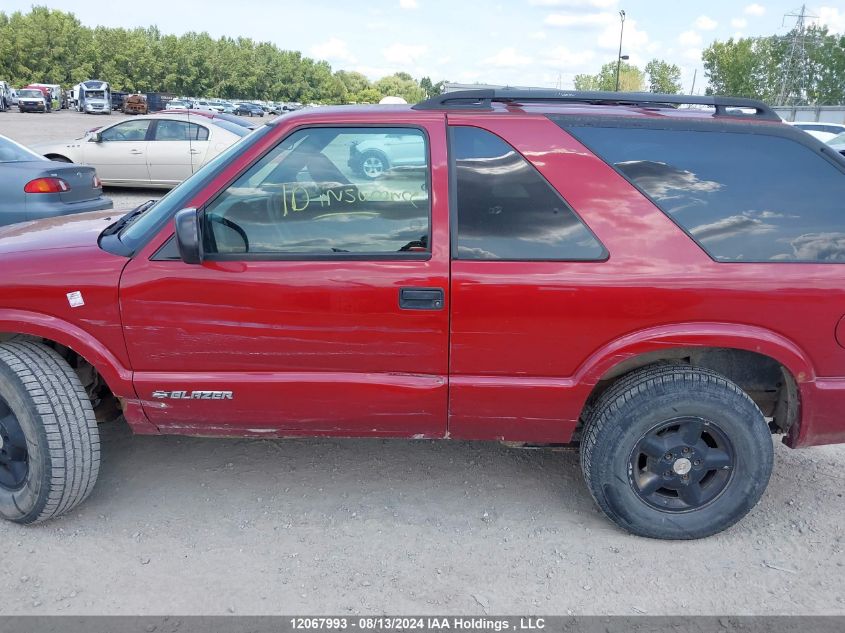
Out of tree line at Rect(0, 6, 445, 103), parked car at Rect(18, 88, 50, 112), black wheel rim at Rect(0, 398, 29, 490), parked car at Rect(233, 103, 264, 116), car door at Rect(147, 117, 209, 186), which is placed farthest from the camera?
tree line at Rect(0, 6, 445, 103)

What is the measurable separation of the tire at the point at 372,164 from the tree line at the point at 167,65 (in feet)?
179

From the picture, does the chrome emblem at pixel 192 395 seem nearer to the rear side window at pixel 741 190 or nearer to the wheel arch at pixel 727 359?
the wheel arch at pixel 727 359

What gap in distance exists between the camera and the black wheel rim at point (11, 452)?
3074 mm

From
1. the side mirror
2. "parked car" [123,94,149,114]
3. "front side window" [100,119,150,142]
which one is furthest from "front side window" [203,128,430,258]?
"parked car" [123,94,149,114]

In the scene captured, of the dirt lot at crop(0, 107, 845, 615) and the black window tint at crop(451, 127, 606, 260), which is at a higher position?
the black window tint at crop(451, 127, 606, 260)

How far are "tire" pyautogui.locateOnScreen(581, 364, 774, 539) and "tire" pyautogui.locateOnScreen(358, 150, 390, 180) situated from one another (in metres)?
1.41

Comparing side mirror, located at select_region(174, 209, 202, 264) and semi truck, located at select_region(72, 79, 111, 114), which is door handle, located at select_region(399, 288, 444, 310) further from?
semi truck, located at select_region(72, 79, 111, 114)

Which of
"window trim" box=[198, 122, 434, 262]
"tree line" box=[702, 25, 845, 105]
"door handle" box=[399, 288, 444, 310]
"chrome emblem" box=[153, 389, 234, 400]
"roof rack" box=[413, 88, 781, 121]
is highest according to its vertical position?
"tree line" box=[702, 25, 845, 105]

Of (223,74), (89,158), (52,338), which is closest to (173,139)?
(89,158)

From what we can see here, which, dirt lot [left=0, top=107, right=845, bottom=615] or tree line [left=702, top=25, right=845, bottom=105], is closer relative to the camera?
dirt lot [left=0, top=107, right=845, bottom=615]

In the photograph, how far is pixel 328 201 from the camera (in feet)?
9.62

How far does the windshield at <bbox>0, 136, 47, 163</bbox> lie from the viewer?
7.10 meters

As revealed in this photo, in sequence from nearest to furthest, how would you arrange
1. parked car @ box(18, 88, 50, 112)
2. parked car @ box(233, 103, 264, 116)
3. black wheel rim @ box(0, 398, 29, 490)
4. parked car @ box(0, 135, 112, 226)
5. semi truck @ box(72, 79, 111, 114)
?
1. black wheel rim @ box(0, 398, 29, 490)
2. parked car @ box(0, 135, 112, 226)
3. parked car @ box(18, 88, 50, 112)
4. semi truck @ box(72, 79, 111, 114)
5. parked car @ box(233, 103, 264, 116)

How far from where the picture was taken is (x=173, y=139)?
12383 millimetres
